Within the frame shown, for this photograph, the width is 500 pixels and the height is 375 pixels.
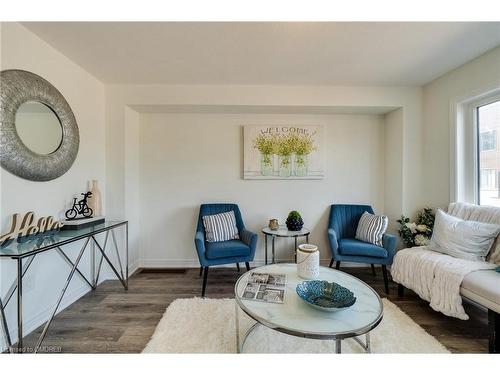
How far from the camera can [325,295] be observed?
1.43m

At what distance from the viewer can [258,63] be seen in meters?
2.23

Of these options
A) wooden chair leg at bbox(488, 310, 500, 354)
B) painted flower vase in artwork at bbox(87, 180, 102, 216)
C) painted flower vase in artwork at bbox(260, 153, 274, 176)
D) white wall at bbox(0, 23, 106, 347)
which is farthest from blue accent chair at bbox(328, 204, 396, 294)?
white wall at bbox(0, 23, 106, 347)

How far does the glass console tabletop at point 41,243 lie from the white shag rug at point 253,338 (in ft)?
3.15

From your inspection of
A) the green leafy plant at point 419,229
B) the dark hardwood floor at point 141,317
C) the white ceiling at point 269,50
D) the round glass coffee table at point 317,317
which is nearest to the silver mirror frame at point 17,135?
the white ceiling at point 269,50

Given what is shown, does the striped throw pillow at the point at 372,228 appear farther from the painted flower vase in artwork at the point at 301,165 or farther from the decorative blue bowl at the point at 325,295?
the decorative blue bowl at the point at 325,295

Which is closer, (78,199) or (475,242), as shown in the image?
(475,242)

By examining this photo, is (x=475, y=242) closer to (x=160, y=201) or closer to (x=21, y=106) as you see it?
(x=160, y=201)

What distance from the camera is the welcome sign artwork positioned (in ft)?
10.1

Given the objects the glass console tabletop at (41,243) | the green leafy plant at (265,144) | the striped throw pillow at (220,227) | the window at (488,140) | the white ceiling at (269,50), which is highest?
the white ceiling at (269,50)

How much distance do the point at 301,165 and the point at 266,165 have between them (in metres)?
0.49

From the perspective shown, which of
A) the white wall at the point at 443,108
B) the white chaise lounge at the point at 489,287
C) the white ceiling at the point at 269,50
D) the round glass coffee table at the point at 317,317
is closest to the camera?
the round glass coffee table at the point at 317,317

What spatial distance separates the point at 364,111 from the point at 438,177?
1186 mm

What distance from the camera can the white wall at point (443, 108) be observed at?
208cm
